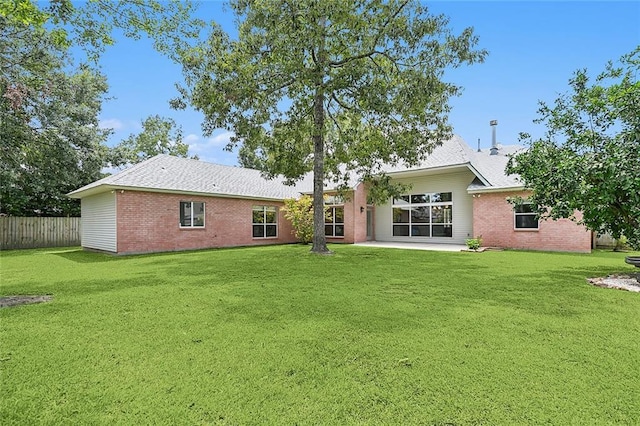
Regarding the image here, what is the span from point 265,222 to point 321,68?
33.6 feet

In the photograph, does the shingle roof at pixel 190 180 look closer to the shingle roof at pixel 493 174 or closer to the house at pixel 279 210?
the house at pixel 279 210

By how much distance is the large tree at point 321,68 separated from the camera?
1048cm

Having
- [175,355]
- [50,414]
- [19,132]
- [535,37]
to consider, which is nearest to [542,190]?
[535,37]

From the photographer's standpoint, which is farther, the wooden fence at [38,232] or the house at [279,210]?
the wooden fence at [38,232]

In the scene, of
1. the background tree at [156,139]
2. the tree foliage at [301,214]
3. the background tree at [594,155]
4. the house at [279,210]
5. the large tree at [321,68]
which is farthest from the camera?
the background tree at [156,139]

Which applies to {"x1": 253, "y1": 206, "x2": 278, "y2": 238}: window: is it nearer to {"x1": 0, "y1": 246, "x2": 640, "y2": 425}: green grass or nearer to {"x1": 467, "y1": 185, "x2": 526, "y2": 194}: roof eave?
{"x1": 467, "y1": 185, "x2": 526, "y2": 194}: roof eave

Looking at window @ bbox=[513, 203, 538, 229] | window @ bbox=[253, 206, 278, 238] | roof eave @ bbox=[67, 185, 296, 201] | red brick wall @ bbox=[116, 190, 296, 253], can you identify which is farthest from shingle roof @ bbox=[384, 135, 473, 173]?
red brick wall @ bbox=[116, 190, 296, 253]

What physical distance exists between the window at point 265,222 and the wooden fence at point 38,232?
1013 centimetres

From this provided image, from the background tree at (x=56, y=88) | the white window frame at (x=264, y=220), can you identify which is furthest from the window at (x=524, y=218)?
the background tree at (x=56, y=88)

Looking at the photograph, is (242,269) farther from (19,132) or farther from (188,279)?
(19,132)

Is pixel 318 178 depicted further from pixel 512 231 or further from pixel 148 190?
pixel 512 231

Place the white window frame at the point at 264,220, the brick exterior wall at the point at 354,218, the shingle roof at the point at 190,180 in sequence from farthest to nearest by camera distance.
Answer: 1. the brick exterior wall at the point at 354,218
2. the white window frame at the point at 264,220
3. the shingle roof at the point at 190,180

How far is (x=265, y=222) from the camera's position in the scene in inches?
749

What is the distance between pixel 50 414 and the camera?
2.44 meters
